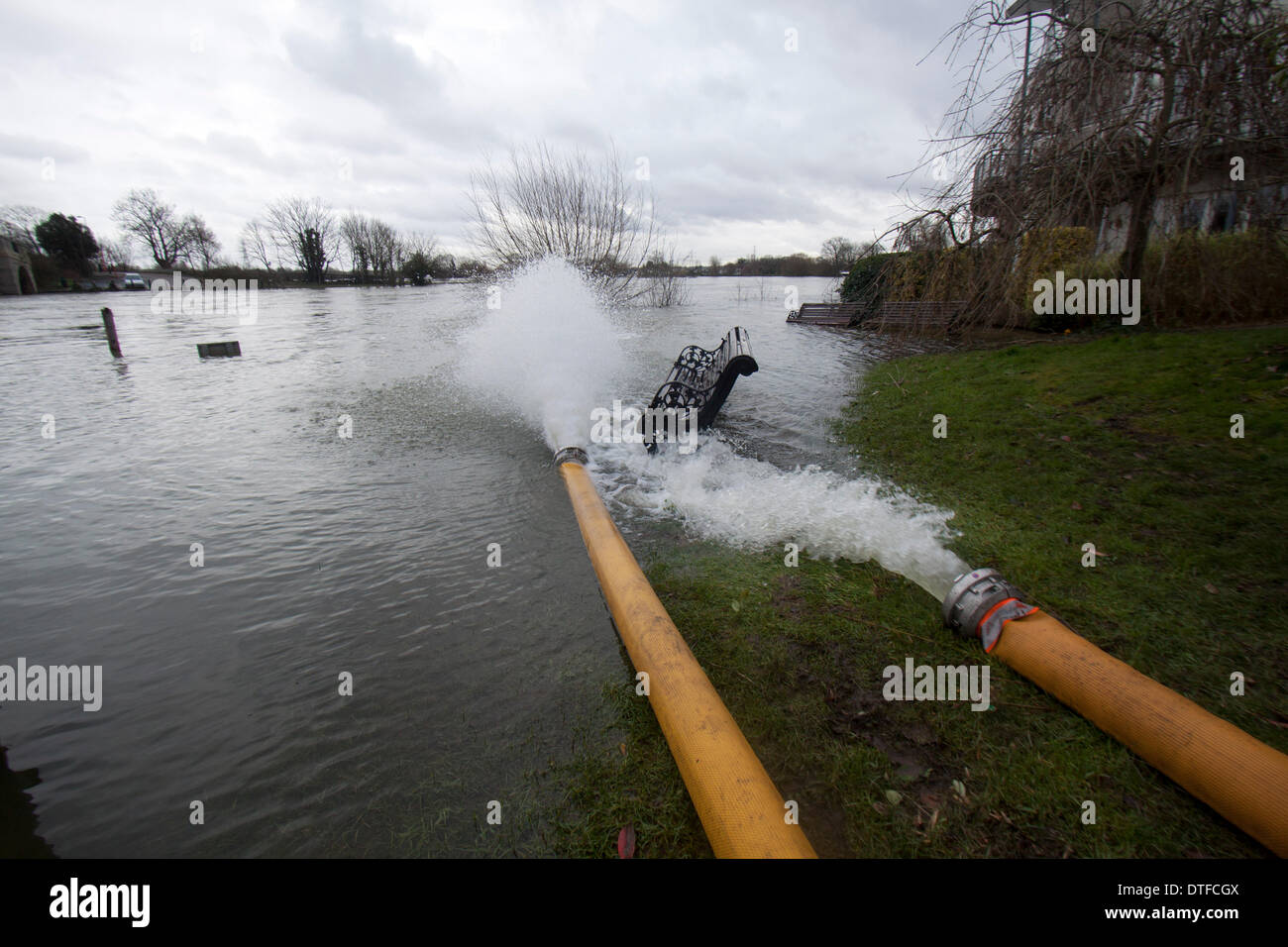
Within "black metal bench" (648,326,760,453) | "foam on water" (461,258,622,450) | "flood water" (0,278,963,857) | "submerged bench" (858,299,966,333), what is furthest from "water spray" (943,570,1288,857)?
"black metal bench" (648,326,760,453)

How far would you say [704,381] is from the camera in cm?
1031

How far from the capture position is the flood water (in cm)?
314

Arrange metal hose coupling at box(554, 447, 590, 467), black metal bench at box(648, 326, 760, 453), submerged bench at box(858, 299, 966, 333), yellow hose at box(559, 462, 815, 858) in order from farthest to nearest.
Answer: black metal bench at box(648, 326, 760, 453) → metal hose coupling at box(554, 447, 590, 467) → submerged bench at box(858, 299, 966, 333) → yellow hose at box(559, 462, 815, 858)

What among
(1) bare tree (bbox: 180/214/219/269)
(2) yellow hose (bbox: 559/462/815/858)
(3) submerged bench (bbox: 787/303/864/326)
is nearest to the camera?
(2) yellow hose (bbox: 559/462/815/858)

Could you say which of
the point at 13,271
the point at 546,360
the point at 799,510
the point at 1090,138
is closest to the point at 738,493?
the point at 799,510

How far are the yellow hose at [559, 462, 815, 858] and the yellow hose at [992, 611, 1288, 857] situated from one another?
193cm

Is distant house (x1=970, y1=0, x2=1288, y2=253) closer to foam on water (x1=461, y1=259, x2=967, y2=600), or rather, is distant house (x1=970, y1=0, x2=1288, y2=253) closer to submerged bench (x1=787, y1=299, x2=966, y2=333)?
submerged bench (x1=787, y1=299, x2=966, y2=333)

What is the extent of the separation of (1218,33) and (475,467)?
1022 cm

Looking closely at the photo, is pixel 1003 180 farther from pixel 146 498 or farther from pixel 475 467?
pixel 146 498

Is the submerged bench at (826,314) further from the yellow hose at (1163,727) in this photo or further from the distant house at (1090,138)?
the yellow hose at (1163,727)

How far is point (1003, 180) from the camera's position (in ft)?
18.9

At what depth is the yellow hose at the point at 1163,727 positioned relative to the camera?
239 centimetres

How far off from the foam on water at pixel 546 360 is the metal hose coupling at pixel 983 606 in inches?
229
